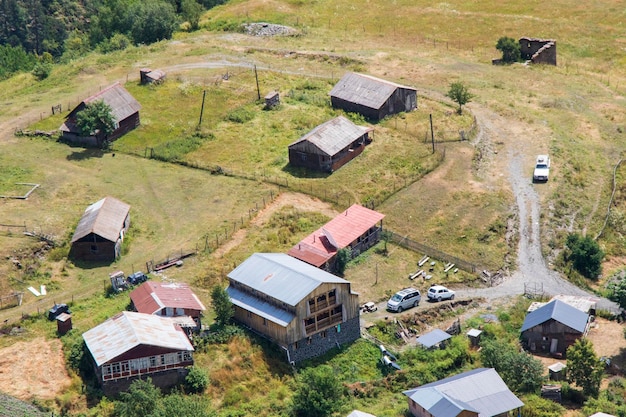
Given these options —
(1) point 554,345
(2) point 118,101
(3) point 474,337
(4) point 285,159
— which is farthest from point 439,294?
(2) point 118,101

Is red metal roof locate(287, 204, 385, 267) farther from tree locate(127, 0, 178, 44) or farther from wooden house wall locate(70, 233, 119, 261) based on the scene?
tree locate(127, 0, 178, 44)

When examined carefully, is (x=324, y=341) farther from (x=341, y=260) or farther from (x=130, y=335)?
(x=130, y=335)

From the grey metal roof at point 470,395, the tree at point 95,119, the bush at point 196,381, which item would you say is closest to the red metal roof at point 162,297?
the bush at point 196,381

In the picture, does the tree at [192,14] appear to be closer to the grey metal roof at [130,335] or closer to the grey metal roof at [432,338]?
the grey metal roof at [130,335]

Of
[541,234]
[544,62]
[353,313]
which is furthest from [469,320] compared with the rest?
[544,62]

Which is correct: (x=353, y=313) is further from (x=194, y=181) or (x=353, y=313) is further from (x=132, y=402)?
(x=194, y=181)

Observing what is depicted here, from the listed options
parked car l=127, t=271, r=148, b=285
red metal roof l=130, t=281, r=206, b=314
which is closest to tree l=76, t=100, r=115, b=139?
parked car l=127, t=271, r=148, b=285
